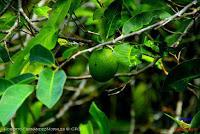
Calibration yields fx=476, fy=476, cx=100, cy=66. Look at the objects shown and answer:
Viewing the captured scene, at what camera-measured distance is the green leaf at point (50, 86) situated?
1.12 meters

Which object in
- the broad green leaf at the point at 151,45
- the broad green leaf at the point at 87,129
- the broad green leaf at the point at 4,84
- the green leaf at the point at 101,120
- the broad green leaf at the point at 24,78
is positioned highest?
the broad green leaf at the point at 4,84

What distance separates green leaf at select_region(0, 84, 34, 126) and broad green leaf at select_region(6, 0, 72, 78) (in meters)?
0.31

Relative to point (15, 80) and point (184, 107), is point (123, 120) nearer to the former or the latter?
point (184, 107)

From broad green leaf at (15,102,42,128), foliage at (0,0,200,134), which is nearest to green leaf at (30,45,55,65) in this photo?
foliage at (0,0,200,134)

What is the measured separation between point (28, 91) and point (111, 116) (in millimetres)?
2323

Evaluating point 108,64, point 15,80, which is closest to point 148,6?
point 108,64

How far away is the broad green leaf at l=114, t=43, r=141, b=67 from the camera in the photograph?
157 cm

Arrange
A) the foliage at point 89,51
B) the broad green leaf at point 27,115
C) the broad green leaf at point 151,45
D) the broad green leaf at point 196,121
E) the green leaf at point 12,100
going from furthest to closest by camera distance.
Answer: the broad green leaf at point 27,115 → the broad green leaf at point 151,45 → the broad green leaf at point 196,121 → the foliage at point 89,51 → the green leaf at point 12,100

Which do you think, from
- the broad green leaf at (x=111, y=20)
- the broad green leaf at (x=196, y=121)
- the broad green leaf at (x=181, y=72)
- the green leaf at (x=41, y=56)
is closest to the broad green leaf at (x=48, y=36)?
the broad green leaf at (x=111, y=20)

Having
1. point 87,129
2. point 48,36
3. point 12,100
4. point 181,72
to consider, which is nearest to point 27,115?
point 87,129

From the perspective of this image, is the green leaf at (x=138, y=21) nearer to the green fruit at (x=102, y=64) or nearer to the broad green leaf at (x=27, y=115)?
the green fruit at (x=102, y=64)

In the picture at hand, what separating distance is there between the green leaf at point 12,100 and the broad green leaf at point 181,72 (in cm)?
47

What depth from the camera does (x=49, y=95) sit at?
1127mm

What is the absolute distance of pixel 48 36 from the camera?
4.99 ft
